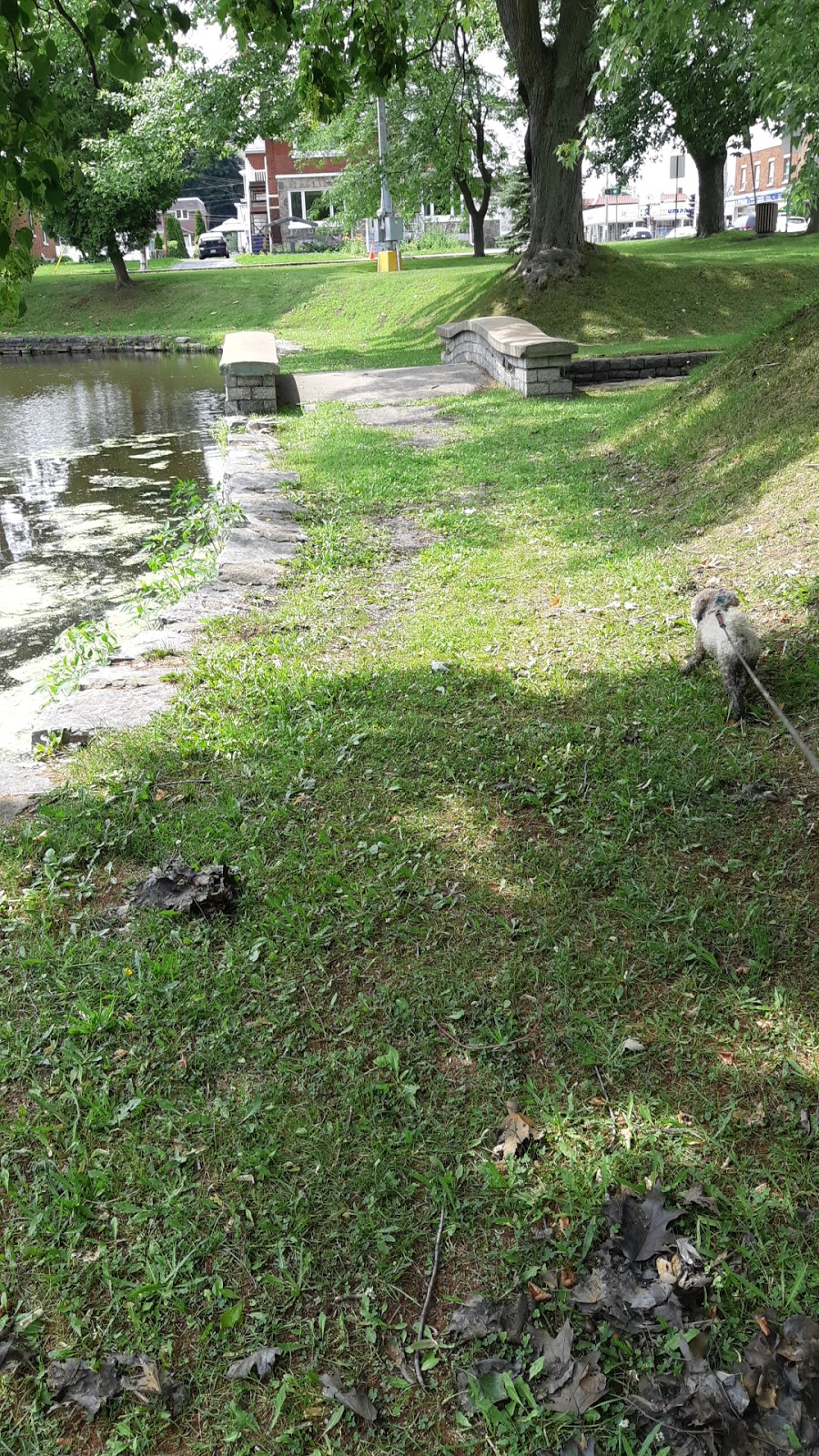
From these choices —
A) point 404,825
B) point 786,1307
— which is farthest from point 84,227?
point 786,1307

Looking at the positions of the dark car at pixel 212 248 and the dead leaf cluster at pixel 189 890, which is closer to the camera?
the dead leaf cluster at pixel 189 890

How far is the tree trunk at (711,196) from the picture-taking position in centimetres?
3011

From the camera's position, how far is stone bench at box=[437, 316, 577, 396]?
1240 cm

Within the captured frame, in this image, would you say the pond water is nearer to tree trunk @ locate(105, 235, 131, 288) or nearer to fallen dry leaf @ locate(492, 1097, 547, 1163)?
fallen dry leaf @ locate(492, 1097, 547, 1163)

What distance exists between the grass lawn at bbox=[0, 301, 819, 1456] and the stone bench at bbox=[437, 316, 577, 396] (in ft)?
25.7

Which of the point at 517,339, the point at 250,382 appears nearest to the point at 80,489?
the point at 250,382

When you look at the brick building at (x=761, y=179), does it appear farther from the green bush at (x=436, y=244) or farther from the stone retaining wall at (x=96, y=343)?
the stone retaining wall at (x=96, y=343)

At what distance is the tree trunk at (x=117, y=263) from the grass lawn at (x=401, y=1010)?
3066 cm

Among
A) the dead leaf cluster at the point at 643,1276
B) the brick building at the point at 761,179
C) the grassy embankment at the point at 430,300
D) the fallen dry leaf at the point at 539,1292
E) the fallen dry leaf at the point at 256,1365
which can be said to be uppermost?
the brick building at the point at 761,179

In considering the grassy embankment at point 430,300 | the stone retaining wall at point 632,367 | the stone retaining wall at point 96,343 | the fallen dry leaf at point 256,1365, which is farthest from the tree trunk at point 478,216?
the fallen dry leaf at point 256,1365

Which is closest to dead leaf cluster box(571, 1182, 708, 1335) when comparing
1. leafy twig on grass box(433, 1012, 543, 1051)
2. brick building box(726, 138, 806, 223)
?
leafy twig on grass box(433, 1012, 543, 1051)

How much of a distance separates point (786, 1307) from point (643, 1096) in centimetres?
60

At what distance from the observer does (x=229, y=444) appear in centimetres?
1120

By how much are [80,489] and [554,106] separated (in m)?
10.4
